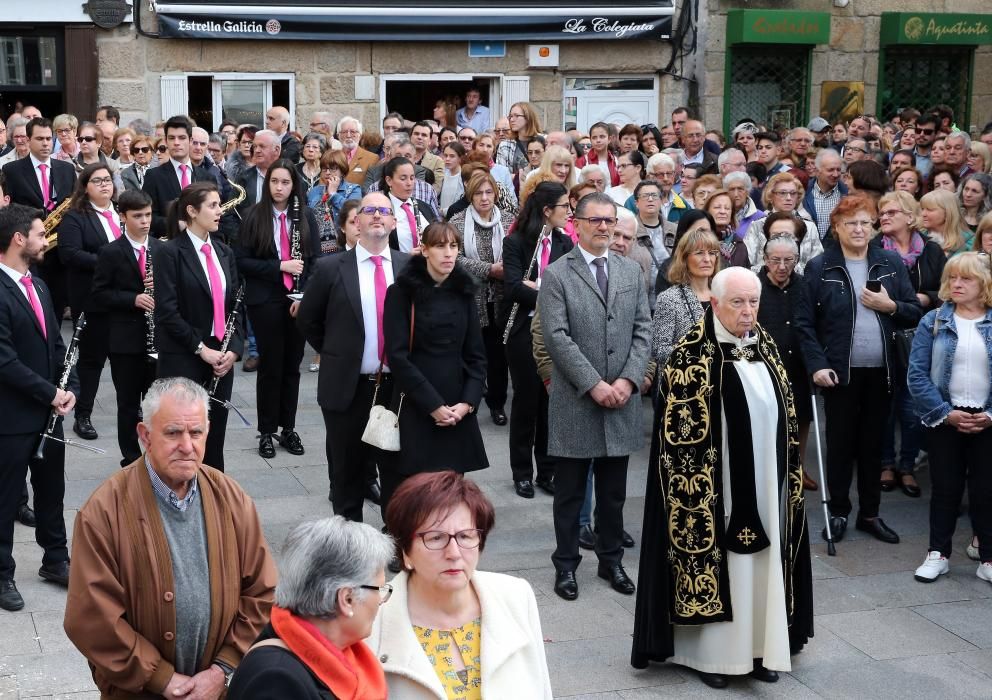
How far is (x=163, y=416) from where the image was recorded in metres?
4.32

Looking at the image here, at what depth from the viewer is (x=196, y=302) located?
8.13 meters

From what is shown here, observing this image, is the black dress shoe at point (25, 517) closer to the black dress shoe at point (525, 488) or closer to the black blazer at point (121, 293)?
the black blazer at point (121, 293)

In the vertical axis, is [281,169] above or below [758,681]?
above

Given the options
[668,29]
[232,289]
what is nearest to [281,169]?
[232,289]

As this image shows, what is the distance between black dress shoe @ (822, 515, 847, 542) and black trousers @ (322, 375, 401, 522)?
2.85 m

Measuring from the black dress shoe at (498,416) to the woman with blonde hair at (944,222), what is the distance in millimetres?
3456

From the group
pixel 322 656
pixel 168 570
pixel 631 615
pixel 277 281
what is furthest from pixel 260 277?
pixel 322 656

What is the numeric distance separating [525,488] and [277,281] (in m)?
2.37

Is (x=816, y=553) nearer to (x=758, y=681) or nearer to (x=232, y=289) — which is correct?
(x=758, y=681)

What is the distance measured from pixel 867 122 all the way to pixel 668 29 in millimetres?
4005

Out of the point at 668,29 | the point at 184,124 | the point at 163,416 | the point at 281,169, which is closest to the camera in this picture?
the point at 163,416

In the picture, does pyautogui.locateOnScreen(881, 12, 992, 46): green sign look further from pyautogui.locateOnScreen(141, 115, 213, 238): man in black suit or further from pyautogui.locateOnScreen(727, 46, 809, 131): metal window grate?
pyautogui.locateOnScreen(141, 115, 213, 238): man in black suit

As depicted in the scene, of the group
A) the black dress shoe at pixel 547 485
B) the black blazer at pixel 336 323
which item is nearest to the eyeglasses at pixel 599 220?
the black blazer at pixel 336 323

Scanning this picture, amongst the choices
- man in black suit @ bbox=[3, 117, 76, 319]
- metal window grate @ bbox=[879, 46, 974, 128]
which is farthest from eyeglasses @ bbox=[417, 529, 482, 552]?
metal window grate @ bbox=[879, 46, 974, 128]
